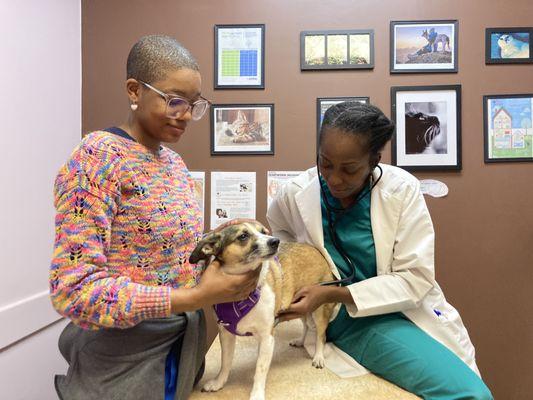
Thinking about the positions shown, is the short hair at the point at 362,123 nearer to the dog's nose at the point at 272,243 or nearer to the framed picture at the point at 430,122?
the dog's nose at the point at 272,243

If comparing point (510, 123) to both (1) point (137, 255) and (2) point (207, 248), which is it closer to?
(2) point (207, 248)

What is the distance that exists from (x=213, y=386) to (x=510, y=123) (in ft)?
6.95

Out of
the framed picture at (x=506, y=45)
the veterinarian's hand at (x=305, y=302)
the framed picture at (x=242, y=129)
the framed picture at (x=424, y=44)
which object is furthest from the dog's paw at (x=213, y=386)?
the framed picture at (x=506, y=45)

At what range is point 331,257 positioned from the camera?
5.10 feet

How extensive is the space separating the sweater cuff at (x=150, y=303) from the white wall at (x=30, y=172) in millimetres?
1091

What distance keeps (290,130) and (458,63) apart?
Answer: 104cm

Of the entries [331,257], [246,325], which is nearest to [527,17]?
[331,257]

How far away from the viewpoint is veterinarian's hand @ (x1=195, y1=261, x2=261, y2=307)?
922 mm

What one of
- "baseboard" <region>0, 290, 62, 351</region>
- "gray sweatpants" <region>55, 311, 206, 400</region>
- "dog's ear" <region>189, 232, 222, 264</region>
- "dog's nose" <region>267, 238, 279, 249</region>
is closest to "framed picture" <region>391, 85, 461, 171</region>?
"dog's nose" <region>267, 238, 279, 249</region>

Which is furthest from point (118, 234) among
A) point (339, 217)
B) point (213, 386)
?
point (339, 217)

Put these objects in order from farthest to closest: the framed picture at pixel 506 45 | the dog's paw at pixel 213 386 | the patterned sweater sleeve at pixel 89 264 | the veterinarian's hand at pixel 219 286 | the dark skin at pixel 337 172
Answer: the framed picture at pixel 506 45
the dark skin at pixel 337 172
the dog's paw at pixel 213 386
the veterinarian's hand at pixel 219 286
the patterned sweater sleeve at pixel 89 264

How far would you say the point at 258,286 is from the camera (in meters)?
1.18

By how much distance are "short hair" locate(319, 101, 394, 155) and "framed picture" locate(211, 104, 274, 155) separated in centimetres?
83

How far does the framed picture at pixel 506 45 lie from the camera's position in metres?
2.17
